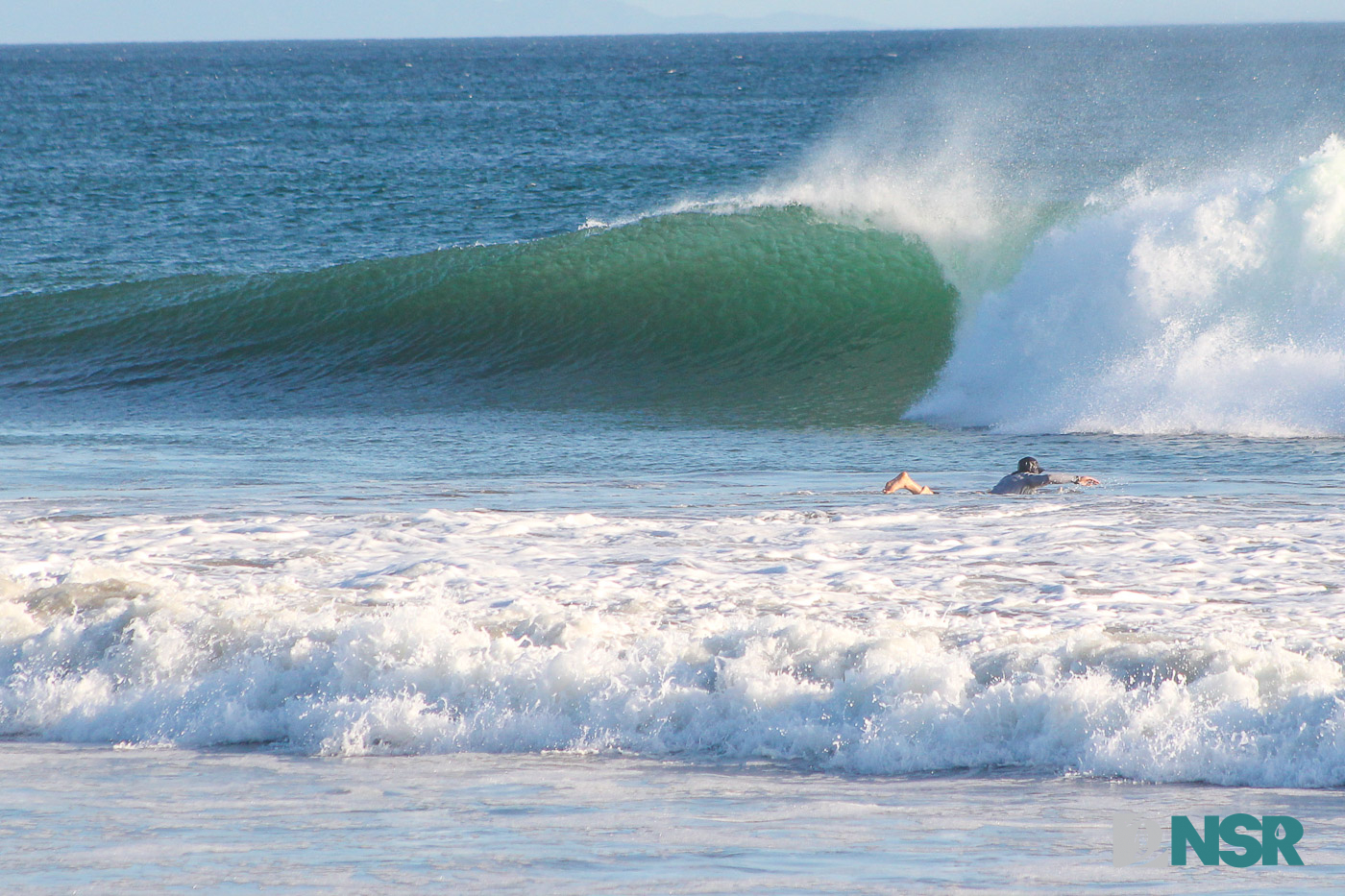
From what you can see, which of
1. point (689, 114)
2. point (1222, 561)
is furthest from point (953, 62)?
point (1222, 561)

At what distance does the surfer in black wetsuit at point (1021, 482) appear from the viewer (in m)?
8.75

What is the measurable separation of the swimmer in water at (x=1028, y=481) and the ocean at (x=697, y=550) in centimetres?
10

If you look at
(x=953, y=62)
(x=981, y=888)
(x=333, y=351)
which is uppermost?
(x=953, y=62)

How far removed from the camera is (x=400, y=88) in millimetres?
86938

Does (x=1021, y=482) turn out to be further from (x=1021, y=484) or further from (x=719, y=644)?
(x=719, y=644)

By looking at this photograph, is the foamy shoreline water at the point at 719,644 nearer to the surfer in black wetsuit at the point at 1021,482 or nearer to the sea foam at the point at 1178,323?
the surfer in black wetsuit at the point at 1021,482

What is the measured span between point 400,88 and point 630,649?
86.2 m

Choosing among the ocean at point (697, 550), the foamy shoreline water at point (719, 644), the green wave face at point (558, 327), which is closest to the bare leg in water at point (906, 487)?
the ocean at point (697, 550)

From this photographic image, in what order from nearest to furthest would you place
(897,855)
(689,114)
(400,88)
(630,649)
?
(897,855) < (630,649) < (689,114) < (400,88)

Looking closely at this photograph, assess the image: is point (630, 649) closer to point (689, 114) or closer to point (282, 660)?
point (282, 660)

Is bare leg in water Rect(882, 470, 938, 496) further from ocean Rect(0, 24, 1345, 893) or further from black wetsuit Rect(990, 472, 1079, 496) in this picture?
black wetsuit Rect(990, 472, 1079, 496)

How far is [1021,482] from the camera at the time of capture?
8758 millimetres

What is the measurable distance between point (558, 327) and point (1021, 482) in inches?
350

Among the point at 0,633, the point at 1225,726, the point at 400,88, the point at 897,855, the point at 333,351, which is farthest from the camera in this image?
the point at 400,88
